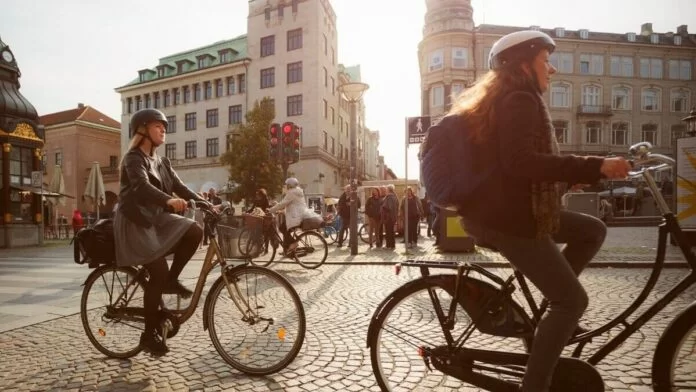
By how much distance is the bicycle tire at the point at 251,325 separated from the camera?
3191 mm

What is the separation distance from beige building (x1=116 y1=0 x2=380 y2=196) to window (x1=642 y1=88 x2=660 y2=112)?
3315cm

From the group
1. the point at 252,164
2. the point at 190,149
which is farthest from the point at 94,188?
the point at 190,149

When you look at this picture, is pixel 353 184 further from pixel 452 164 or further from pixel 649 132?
pixel 649 132

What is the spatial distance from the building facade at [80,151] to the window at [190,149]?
927 cm

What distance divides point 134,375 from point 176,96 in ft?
166

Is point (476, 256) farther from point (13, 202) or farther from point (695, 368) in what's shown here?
point (13, 202)

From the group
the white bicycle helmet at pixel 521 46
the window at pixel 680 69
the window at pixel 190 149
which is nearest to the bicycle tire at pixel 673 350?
the white bicycle helmet at pixel 521 46

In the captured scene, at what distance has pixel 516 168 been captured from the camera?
6.40ft

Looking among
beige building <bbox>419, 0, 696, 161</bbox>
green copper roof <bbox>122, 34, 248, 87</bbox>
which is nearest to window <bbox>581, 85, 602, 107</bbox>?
beige building <bbox>419, 0, 696, 161</bbox>

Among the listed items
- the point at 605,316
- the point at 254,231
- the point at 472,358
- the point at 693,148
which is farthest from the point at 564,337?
the point at 693,148

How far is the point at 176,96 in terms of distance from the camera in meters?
49.4

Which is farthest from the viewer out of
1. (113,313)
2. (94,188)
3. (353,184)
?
(94,188)

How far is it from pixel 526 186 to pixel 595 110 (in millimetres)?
52699

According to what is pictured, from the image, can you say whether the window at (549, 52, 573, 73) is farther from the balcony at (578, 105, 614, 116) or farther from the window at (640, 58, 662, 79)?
the window at (640, 58, 662, 79)
